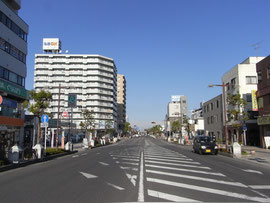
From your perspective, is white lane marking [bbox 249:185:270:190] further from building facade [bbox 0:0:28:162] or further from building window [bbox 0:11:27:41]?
building window [bbox 0:11:27:41]

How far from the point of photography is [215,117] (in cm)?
5750

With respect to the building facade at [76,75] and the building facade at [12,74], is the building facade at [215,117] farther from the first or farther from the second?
the building facade at [76,75]

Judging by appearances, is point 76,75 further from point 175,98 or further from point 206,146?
point 206,146

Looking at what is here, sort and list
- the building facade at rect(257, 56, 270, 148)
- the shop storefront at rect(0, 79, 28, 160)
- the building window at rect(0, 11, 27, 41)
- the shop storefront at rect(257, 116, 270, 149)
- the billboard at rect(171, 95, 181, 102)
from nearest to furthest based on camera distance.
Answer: the shop storefront at rect(0, 79, 28, 160) → the building window at rect(0, 11, 27, 41) → the shop storefront at rect(257, 116, 270, 149) → the building facade at rect(257, 56, 270, 148) → the billboard at rect(171, 95, 181, 102)

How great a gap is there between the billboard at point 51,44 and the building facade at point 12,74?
232 ft

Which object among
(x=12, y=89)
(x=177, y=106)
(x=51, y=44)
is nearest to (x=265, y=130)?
(x=12, y=89)

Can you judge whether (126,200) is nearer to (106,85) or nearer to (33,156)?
(33,156)

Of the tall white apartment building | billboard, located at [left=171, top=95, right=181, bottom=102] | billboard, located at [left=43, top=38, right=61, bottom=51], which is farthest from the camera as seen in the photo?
billboard, located at [left=171, top=95, right=181, bottom=102]

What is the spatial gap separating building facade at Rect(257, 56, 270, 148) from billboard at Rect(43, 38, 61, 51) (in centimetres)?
8612

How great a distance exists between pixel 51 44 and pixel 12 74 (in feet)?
253

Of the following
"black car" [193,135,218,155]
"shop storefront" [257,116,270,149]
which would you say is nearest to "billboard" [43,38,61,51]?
"shop storefront" [257,116,270,149]

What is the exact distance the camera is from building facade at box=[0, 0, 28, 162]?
26.0 m

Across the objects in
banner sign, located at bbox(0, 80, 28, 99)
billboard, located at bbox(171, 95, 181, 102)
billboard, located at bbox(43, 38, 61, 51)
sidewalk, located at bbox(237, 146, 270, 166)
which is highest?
billboard, located at bbox(43, 38, 61, 51)

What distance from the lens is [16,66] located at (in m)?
31.8
